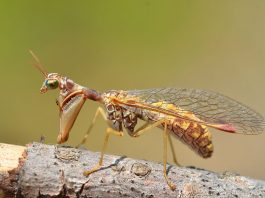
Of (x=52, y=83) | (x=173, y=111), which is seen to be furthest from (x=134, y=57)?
(x=52, y=83)

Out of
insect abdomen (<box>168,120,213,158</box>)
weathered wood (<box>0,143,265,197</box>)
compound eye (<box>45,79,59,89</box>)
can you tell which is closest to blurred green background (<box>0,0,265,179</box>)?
insect abdomen (<box>168,120,213,158</box>)

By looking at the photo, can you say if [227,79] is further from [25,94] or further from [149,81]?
[25,94]

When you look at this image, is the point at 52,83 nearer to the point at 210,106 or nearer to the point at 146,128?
the point at 146,128

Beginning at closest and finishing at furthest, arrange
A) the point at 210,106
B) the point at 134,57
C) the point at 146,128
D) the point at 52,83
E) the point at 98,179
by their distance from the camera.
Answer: the point at 98,179 < the point at 52,83 < the point at 146,128 < the point at 210,106 < the point at 134,57

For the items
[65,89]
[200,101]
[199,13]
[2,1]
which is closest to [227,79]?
[199,13]

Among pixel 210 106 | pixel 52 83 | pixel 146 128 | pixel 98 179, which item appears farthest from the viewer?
pixel 210 106

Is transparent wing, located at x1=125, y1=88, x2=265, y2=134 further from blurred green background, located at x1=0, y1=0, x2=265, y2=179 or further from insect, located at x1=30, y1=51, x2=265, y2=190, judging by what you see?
blurred green background, located at x1=0, y1=0, x2=265, y2=179
